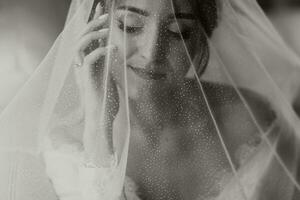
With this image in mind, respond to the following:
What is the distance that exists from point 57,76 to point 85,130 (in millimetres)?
107

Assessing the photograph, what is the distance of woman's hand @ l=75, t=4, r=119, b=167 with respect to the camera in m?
0.70

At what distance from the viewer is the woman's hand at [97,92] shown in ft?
2.29

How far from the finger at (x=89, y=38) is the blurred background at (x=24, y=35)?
0.58ft

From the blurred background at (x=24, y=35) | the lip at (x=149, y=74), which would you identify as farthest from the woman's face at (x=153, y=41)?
the blurred background at (x=24, y=35)

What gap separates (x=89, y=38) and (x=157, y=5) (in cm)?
13

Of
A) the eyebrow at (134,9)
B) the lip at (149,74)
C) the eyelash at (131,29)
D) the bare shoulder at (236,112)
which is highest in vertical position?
the eyebrow at (134,9)

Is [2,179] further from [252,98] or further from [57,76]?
[252,98]

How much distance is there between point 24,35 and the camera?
2.99 ft

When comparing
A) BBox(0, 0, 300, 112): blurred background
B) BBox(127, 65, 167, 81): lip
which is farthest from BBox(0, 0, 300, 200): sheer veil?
BBox(0, 0, 300, 112): blurred background

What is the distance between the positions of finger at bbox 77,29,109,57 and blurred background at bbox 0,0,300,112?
18cm

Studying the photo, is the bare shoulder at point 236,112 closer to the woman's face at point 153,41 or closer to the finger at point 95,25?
the woman's face at point 153,41

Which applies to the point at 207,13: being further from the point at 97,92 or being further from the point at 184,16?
the point at 97,92

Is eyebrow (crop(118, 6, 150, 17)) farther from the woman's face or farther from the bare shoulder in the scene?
the bare shoulder

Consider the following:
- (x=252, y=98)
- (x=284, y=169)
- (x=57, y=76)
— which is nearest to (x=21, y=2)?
(x=57, y=76)
